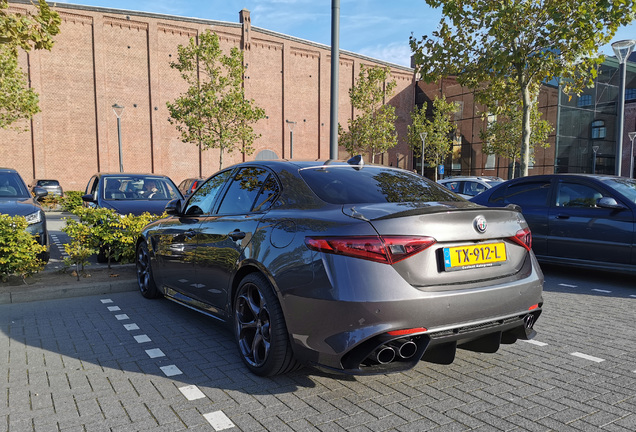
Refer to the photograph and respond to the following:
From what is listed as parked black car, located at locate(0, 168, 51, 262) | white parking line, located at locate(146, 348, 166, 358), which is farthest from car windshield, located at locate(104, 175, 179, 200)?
white parking line, located at locate(146, 348, 166, 358)

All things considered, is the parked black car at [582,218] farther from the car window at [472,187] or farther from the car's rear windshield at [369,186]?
the car window at [472,187]

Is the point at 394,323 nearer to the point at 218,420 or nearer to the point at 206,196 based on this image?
the point at 218,420

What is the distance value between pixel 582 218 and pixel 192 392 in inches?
240

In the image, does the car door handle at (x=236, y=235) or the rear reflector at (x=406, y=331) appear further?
the car door handle at (x=236, y=235)

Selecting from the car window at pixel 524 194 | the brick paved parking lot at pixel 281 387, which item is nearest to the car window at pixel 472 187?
the car window at pixel 524 194

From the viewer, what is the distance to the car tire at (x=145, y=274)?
563 centimetres

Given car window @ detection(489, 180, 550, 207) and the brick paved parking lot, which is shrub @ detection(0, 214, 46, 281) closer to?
the brick paved parking lot

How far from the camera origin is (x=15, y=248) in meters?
5.94

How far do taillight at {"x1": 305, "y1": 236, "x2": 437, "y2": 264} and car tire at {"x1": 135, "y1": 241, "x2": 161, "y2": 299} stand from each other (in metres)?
3.61

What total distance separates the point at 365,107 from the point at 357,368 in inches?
1369

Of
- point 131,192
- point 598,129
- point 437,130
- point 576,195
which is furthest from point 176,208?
point 598,129

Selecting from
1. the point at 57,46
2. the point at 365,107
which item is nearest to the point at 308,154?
the point at 365,107

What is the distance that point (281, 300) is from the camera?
9.84 ft

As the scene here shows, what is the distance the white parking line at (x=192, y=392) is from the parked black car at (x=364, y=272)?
1.42 ft
